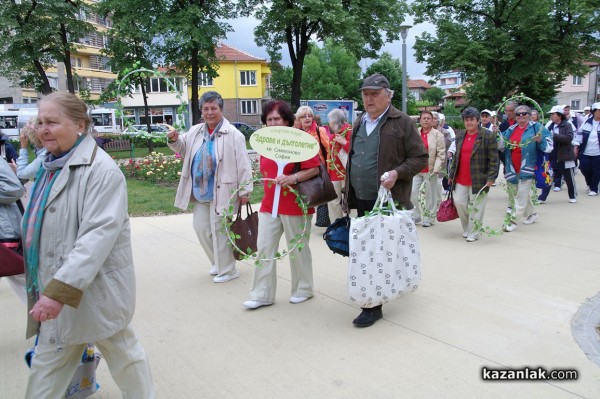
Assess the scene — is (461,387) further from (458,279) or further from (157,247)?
(157,247)

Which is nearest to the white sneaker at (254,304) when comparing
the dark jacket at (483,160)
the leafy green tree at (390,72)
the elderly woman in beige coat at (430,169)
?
the dark jacket at (483,160)

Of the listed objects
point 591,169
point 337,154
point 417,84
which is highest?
point 417,84

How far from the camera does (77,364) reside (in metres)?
2.64

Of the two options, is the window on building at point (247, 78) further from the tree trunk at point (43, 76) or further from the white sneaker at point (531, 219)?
the white sneaker at point (531, 219)

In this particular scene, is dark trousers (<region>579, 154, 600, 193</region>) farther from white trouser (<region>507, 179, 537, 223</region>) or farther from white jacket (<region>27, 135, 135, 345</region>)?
white jacket (<region>27, 135, 135, 345</region>)

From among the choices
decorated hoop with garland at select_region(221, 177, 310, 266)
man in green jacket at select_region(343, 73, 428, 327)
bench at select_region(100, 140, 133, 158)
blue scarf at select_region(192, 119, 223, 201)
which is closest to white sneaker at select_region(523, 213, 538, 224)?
man in green jacket at select_region(343, 73, 428, 327)

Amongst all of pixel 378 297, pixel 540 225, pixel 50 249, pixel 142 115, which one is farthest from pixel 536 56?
pixel 142 115

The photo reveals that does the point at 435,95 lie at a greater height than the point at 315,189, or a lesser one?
greater

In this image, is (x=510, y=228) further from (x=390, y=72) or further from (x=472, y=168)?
(x=390, y=72)

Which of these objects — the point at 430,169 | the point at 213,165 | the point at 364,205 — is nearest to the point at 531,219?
the point at 430,169

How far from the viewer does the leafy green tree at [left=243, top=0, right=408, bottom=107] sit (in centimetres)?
2364

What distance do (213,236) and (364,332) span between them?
2041mm

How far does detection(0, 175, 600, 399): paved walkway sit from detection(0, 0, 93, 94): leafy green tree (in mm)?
22242

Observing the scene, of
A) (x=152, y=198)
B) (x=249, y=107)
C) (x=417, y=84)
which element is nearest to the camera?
(x=152, y=198)
